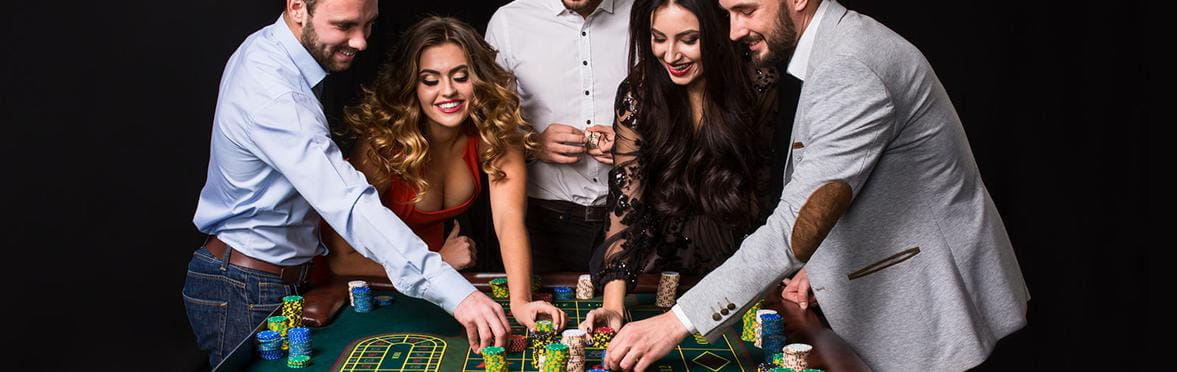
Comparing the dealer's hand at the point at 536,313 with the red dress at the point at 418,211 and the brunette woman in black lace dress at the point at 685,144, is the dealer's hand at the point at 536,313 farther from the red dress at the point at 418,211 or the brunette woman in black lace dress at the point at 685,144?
the red dress at the point at 418,211

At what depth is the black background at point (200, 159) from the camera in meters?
4.16

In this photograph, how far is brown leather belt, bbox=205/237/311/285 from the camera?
3.34 metres

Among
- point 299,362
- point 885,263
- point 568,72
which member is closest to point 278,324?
point 299,362

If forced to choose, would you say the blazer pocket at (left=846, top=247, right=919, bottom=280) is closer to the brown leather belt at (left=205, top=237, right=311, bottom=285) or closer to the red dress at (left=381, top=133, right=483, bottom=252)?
the red dress at (left=381, top=133, right=483, bottom=252)

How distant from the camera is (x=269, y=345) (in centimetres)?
274

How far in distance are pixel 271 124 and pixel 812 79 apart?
1.40m

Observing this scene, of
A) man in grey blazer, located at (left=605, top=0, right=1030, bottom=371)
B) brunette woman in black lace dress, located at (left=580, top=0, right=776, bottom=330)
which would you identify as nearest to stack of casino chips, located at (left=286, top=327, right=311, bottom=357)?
man in grey blazer, located at (left=605, top=0, right=1030, bottom=371)

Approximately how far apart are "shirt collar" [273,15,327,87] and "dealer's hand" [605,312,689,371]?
1.26 m

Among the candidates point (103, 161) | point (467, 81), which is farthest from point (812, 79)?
point (103, 161)

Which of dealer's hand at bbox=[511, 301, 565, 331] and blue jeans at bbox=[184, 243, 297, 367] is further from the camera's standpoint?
blue jeans at bbox=[184, 243, 297, 367]

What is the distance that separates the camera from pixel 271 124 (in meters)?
2.99

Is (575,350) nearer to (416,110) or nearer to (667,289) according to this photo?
(667,289)

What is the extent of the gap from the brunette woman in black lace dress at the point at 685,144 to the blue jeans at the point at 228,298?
3.14 feet

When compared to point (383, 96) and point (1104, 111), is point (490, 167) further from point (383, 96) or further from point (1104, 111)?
point (1104, 111)
